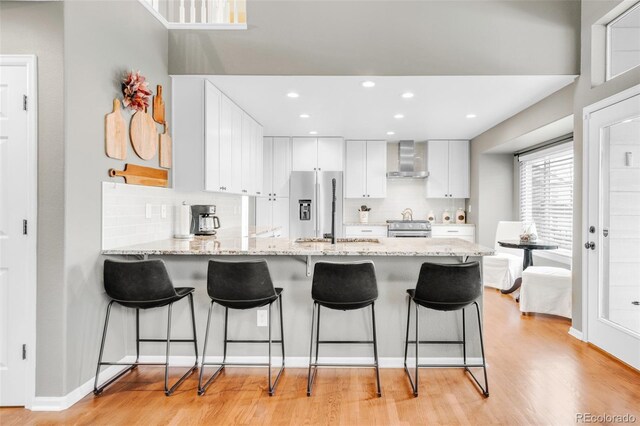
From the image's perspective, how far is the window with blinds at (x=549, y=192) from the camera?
4719mm

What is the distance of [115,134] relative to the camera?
265 cm

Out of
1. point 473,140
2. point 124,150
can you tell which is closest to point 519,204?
point 473,140

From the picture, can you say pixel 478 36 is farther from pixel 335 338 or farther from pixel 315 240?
pixel 335 338

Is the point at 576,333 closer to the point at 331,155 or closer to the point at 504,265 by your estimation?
the point at 504,265

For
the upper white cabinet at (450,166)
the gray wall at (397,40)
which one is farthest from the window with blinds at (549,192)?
the gray wall at (397,40)

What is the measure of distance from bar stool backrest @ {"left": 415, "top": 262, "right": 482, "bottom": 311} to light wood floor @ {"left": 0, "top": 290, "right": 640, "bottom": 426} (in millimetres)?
619

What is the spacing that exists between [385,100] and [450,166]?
2.89 meters

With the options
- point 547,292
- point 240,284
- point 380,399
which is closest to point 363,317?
point 380,399

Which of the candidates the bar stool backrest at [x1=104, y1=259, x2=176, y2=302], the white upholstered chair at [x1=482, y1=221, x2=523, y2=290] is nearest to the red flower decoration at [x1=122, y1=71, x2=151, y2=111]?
the bar stool backrest at [x1=104, y1=259, x2=176, y2=302]

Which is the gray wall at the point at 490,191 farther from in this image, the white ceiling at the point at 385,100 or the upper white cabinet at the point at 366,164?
the upper white cabinet at the point at 366,164

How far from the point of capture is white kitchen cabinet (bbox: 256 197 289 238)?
20.2ft

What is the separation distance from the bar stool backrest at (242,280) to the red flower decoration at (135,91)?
1.42m

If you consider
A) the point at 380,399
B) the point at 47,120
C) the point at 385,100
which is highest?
the point at 385,100

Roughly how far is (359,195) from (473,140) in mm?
2115
